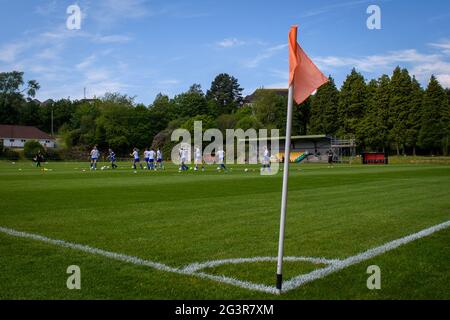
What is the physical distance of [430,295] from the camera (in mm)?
4836

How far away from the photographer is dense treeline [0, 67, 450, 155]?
77.1 metres

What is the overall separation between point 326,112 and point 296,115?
875cm

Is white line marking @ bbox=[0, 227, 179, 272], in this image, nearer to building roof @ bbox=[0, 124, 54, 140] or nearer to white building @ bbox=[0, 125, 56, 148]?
white building @ bbox=[0, 125, 56, 148]

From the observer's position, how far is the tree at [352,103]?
85.6 m

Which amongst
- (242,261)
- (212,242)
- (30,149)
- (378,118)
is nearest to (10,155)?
(30,149)

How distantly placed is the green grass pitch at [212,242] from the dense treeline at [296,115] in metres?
68.8

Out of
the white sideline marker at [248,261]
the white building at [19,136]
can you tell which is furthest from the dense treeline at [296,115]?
the white sideline marker at [248,261]

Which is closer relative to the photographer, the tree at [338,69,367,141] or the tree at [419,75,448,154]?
the tree at [419,75,448,154]

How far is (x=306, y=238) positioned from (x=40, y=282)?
447 centimetres

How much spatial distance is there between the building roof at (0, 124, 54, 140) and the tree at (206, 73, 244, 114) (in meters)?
51.3

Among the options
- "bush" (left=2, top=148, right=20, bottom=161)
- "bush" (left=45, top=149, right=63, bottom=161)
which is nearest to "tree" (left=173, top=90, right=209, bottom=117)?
"bush" (left=45, top=149, right=63, bottom=161)

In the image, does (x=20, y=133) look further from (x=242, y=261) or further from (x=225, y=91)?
(x=242, y=261)

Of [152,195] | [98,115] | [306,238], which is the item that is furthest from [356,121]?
[306,238]

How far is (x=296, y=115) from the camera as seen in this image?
95.7 metres
